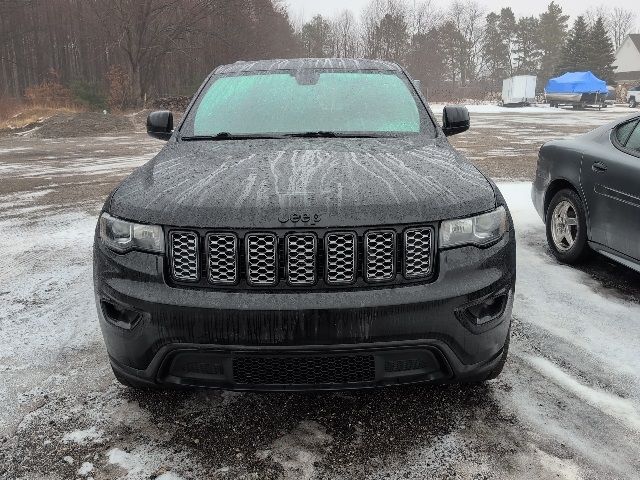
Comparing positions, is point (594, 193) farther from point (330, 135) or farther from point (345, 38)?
point (345, 38)

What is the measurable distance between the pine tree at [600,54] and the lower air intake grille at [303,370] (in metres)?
74.4

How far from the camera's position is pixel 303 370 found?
2.30 meters

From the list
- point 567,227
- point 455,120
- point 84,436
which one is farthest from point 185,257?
point 567,227

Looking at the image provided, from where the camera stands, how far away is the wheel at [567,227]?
4.85m

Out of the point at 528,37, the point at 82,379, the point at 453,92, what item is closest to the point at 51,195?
the point at 82,379

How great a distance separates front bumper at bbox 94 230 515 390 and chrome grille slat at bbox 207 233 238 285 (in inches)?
2.6

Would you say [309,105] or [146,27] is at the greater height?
[146,27]

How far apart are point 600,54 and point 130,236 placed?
75.8 m

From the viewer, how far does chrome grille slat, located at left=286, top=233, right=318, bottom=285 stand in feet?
7.41

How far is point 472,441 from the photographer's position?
2553mm

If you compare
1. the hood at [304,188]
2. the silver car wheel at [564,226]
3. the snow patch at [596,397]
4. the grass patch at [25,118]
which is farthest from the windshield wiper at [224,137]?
the grass patch at [25,118]

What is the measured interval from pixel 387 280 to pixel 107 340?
1.29 metres

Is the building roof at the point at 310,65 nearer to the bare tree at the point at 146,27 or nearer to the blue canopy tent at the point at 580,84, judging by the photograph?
the bare tree at the point at 146,27

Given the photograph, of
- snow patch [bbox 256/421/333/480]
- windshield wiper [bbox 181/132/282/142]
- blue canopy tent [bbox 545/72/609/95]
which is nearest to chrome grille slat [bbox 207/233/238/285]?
snow patch [bbox 256/421/333/480]
